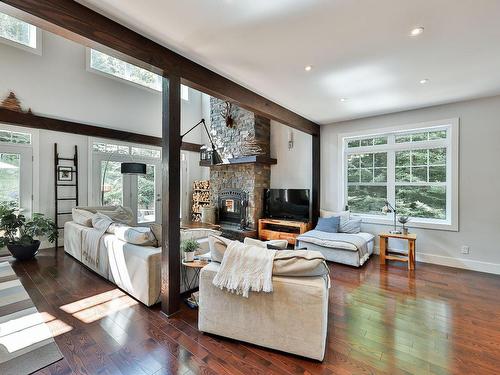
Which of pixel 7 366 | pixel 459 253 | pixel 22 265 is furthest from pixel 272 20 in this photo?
pixel 22 265

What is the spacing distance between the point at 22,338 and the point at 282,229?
4.40 meters

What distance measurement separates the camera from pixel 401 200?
15.7 ft

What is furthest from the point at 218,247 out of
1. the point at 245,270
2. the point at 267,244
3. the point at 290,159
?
the point at 290,159

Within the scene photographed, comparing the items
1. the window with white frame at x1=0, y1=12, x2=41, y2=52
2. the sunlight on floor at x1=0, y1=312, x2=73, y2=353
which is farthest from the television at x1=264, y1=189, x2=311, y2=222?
the window with white frame at x1=0, y1=12, x2=41, y2=52

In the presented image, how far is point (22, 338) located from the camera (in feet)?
7.02

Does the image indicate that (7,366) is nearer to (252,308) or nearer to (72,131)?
(252,308)

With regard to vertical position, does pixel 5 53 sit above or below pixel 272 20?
above

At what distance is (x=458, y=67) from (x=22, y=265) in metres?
6.85

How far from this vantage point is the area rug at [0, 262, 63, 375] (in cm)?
185

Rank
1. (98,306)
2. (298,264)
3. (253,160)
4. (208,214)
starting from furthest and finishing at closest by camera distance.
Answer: (208,214) → (253,160) → (98,306) → (298,264)

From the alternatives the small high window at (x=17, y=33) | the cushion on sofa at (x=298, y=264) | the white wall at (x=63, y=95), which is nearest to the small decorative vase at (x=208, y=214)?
the white wall at (x=63, y=95)

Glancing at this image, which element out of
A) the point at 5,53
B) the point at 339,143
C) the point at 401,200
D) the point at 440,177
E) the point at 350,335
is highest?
the point at 5,53

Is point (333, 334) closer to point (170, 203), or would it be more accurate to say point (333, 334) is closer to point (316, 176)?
point (170, 203)

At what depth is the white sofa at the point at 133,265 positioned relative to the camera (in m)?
2.69
